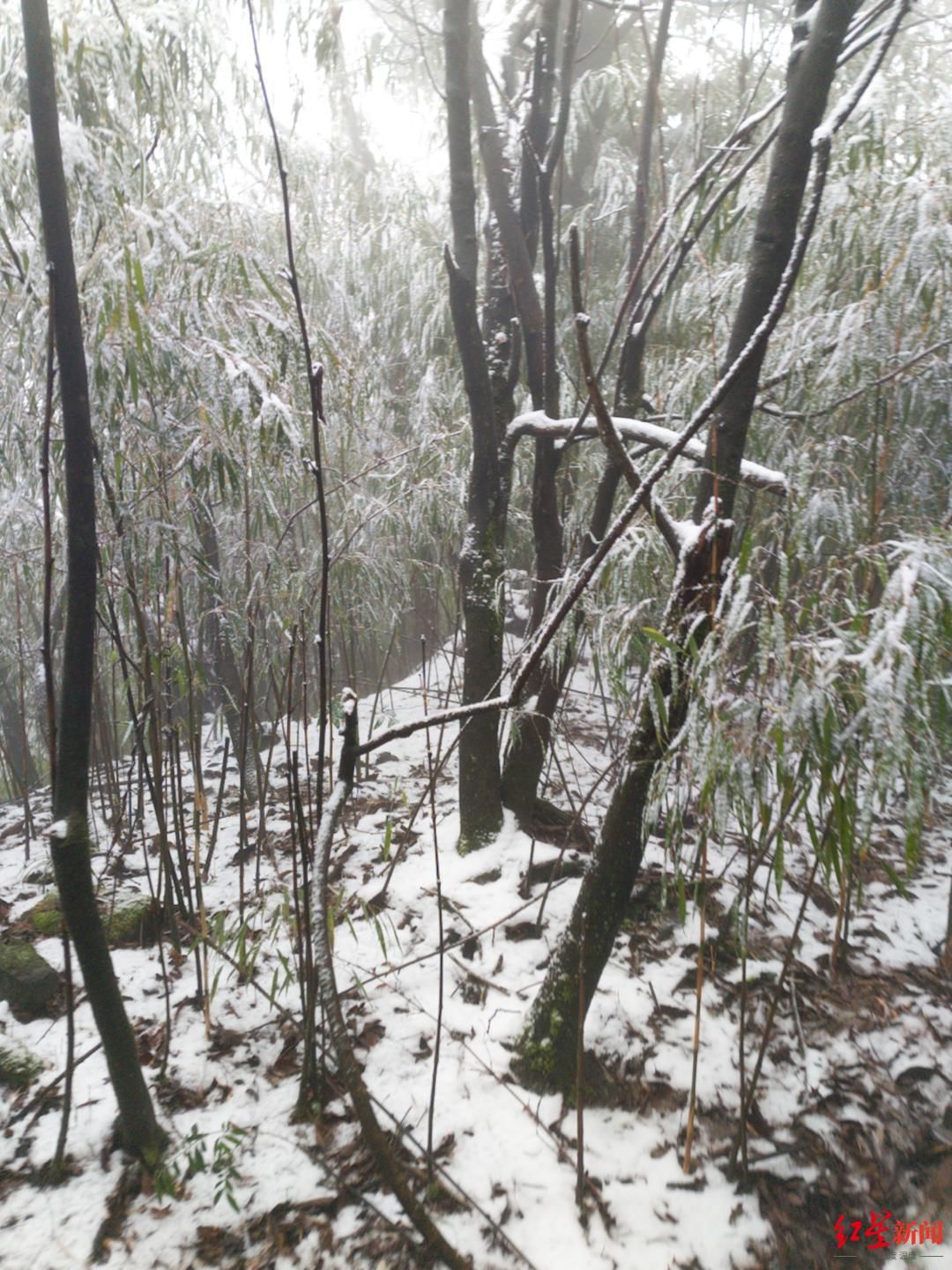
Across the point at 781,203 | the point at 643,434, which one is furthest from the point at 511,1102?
the point at 781,203

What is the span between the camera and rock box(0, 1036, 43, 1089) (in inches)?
57.7

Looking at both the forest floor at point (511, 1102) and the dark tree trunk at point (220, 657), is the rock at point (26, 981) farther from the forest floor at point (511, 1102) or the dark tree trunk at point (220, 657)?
the dark tree trunk at point (220, 657)

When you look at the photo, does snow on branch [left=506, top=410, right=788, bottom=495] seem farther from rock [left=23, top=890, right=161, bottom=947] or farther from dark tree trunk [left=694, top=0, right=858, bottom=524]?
rock [left=23, top=890, right=161, bottom=947]

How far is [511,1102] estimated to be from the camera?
1440 mm

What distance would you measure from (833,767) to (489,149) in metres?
2.18

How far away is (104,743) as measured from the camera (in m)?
2.28

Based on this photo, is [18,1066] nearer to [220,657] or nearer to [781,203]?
[220,657]

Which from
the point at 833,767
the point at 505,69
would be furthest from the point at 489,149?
the point at 833,767

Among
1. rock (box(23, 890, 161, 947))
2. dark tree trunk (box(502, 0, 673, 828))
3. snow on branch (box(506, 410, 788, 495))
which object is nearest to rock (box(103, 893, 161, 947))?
rock (box(23, 890, 161, 947))

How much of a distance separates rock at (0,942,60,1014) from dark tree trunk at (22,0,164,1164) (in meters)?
0.73

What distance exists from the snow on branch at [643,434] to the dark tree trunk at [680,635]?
93 millimetres

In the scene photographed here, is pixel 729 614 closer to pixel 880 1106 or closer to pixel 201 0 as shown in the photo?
pixel 880 1106

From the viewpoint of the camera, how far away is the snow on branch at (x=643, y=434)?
1.37 m

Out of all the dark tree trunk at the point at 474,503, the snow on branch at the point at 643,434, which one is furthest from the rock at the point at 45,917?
the snow on branch at the point at 643,434
